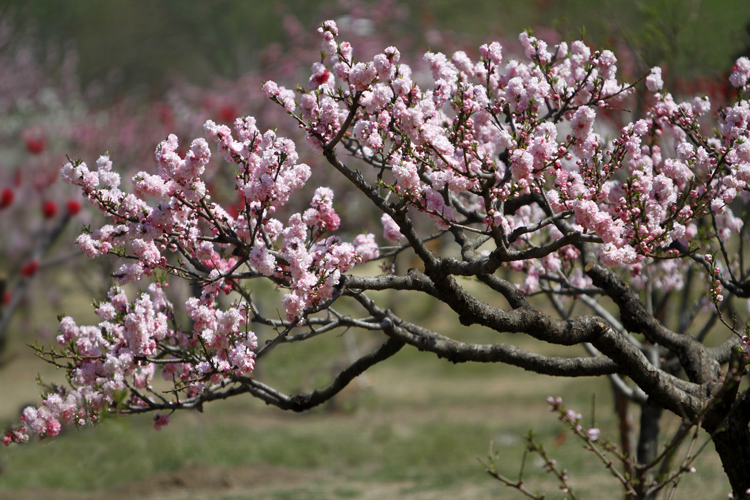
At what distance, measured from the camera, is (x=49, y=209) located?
8.09 meters

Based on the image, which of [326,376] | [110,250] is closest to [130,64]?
[326,376]

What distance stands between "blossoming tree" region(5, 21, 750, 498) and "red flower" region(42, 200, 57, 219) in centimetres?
479

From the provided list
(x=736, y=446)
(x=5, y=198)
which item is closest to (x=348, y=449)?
(x=5, y=198)

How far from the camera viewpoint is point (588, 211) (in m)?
2.95

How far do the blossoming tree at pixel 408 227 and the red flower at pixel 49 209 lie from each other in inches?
189

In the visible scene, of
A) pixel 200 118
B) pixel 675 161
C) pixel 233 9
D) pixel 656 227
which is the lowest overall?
pixel 656 227

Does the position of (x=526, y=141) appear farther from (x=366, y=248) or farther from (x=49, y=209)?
(x=49, y=209)

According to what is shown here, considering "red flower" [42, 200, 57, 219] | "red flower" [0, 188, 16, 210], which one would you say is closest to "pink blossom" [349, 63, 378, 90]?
"red flower" [42, 200, 57, 219]

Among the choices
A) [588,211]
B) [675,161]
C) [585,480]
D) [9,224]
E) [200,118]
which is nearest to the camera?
[588,211]

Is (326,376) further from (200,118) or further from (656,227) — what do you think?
(656,227)

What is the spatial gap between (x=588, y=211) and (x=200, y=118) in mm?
12246

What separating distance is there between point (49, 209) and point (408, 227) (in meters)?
6.28

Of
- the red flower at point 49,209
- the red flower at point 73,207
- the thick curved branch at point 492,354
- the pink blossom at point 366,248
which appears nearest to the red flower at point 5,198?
the red flower at point 49,209

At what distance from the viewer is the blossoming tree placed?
9.95 feet
